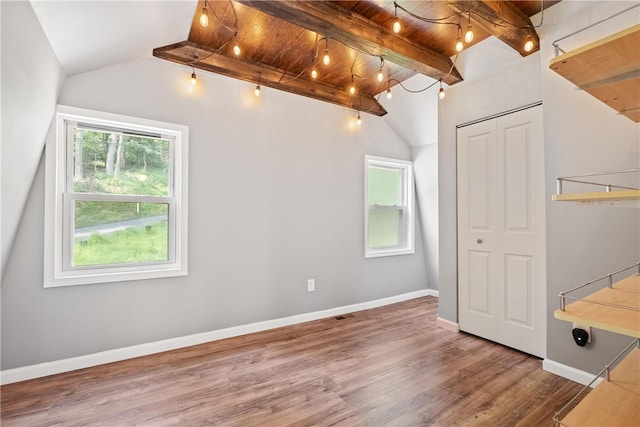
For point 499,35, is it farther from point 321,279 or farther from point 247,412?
point 247,412

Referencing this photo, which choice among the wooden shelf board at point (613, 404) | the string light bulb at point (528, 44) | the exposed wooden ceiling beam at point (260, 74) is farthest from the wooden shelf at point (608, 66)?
the exposed wooden ceiling beam at point (260, 74)

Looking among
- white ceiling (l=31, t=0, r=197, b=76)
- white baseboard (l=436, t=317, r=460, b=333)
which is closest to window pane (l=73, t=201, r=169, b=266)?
white ceiling (l=31, t=0, r=197, b=76)

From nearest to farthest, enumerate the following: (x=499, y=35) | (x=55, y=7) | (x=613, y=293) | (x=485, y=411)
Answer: (x=613, y=293) → (x=55, y=7) → (x=485, y=411) → (x=499, y=35)

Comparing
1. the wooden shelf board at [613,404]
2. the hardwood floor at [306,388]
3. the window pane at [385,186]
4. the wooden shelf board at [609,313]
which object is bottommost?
the hardwood floor at [306,388]

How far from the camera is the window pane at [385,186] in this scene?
420 cm

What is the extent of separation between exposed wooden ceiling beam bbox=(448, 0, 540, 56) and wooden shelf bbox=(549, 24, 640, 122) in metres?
1.31

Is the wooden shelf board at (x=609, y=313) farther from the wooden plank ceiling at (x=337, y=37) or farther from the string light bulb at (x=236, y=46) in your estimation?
the string light bulb at (x=236, y=46)

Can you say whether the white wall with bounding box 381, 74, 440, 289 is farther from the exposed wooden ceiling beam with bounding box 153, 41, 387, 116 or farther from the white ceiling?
the white ceiling

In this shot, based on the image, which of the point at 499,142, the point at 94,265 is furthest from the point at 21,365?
the point at 499,142

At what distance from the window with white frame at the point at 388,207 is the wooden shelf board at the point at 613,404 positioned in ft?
9.06

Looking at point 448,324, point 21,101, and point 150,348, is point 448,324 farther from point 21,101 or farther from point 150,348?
point 21,101

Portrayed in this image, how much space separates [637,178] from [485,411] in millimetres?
1760

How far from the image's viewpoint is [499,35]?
2.33m

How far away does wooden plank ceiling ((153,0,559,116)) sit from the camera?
2191mm
